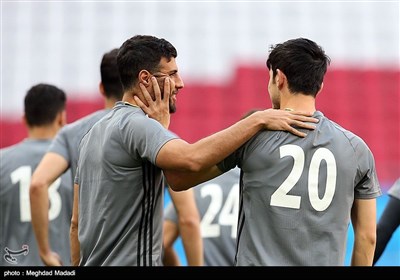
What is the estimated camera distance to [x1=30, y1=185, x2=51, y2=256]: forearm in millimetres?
5480

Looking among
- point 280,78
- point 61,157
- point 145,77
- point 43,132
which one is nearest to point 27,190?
point 43,132

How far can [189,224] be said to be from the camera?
5387 mm

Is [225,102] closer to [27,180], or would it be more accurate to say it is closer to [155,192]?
[27,180]

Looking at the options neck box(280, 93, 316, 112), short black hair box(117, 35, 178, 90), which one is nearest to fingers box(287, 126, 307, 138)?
neck box(280, 93, 316, 112)

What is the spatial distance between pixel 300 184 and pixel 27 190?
9.38 feet

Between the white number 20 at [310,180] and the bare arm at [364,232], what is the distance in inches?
8.1

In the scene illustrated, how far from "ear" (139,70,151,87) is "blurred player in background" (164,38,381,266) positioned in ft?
1.50

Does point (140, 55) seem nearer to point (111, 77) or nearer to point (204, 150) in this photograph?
point (204, 150)

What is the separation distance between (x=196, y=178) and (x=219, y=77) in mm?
10759

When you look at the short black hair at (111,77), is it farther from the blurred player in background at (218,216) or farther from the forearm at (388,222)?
the forearm at (388,222)

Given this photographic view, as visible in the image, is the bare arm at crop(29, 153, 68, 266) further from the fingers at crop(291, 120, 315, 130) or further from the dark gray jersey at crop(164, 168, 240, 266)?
the fingers at crop(291, 120, 315, 130)

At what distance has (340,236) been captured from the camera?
3.71 meters

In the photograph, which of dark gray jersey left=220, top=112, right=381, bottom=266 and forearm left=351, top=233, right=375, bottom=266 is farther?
forearm left=351, top=233, right=375, bottom=266

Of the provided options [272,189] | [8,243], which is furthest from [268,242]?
[8,243]
